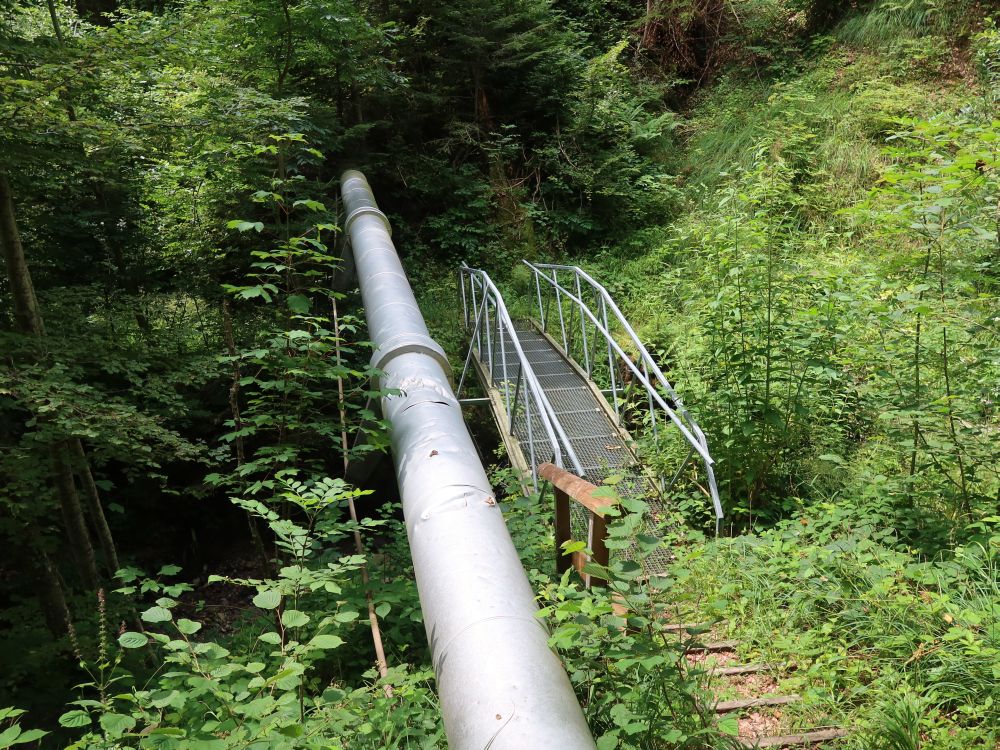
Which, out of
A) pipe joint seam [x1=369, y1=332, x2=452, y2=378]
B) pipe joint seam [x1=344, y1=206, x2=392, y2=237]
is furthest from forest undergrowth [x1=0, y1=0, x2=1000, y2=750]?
pipe joint seam [x1=344, y1=206, x2=392, y2=237]

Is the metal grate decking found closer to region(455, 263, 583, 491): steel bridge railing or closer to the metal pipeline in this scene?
region(455, 263, 583, 491): steel bridge railing

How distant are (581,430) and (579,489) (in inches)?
123

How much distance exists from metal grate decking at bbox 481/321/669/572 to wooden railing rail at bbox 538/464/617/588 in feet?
3.06

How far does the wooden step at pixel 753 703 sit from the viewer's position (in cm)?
240

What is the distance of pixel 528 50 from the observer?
10.0 m

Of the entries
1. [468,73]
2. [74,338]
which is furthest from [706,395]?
[468,73]

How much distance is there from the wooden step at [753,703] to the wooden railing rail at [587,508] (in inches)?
25.7

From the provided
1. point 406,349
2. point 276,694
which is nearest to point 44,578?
point 276,694

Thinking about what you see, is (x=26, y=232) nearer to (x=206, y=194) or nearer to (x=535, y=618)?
(x=206, y=194)

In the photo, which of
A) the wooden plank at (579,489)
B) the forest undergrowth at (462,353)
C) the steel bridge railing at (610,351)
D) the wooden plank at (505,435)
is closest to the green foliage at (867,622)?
the forest undergrowth at (462,353)

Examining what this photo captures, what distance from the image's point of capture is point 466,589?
2.28 m

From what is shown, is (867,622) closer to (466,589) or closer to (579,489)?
(579,489)

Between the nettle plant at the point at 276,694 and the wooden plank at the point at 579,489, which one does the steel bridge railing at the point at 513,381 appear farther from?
the nettle plant at the point at 276,694

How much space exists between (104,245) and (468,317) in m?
4.42
